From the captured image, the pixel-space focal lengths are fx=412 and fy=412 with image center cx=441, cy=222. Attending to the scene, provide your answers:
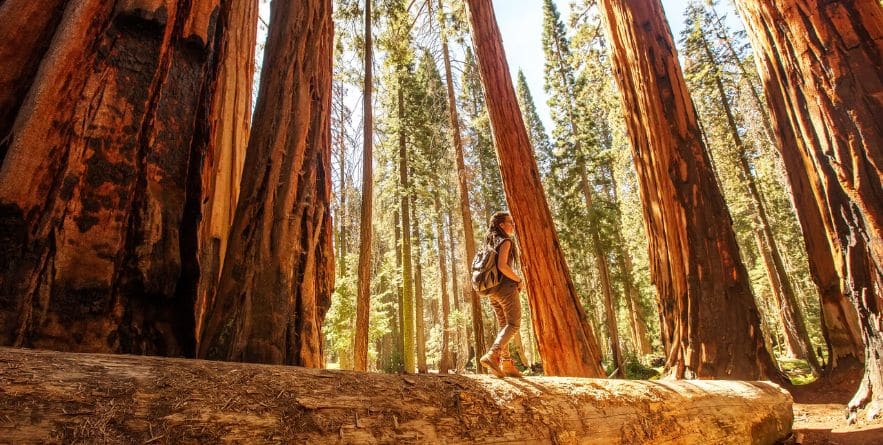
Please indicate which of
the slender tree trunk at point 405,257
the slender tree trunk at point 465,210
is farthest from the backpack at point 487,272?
the slender tree trunk at point 405,257

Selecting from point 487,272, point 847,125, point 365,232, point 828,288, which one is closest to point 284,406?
point 487,272

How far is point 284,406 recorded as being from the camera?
1352 millimetres

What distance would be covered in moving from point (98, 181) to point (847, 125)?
16.8 ft

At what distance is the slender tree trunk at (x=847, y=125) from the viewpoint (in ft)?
10.5

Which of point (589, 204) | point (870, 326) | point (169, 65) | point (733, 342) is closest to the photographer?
point (169, 65)

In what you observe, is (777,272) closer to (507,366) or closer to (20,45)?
(507,366)

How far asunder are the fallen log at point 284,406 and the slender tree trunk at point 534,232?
8.89 feet

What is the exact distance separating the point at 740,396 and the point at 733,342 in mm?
1567

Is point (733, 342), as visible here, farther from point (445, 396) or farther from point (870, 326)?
point (445, 396)

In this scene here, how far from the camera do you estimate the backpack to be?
397cm

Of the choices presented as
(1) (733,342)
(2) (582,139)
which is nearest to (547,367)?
(1) (733,342)

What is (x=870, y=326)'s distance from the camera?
11.2 ft

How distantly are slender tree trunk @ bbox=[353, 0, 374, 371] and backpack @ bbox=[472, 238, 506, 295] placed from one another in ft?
14.4

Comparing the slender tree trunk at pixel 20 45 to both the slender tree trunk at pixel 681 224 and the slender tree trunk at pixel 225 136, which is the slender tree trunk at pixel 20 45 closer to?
the slender tree trunk at pixel 225 136
